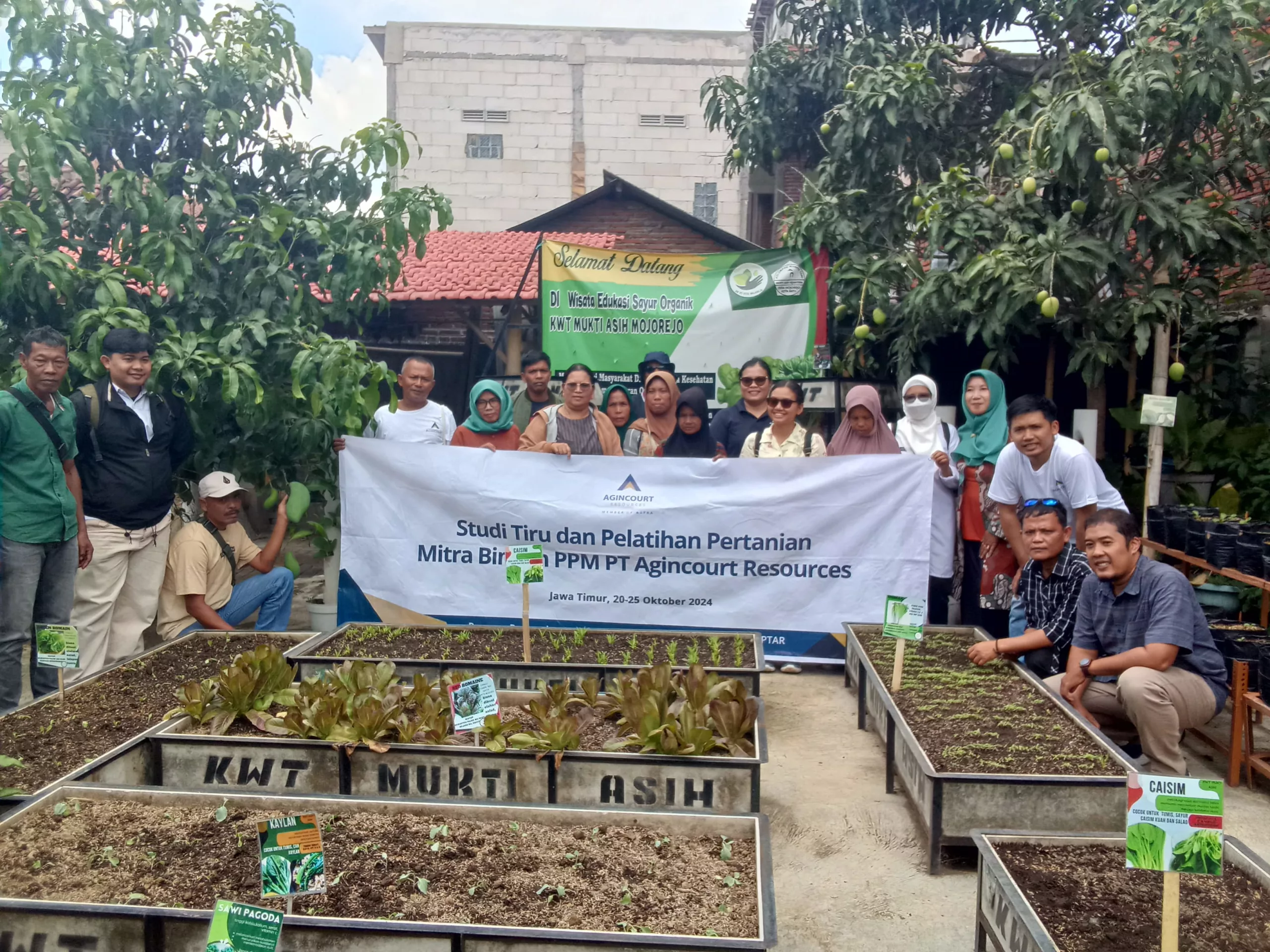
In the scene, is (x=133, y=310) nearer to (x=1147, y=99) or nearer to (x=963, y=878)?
(x=963, y=878)

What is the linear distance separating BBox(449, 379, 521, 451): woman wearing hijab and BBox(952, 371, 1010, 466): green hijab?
2629 mm

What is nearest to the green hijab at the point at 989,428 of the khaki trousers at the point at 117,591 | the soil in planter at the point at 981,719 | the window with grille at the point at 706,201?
the soil in planter at the point at 981,719

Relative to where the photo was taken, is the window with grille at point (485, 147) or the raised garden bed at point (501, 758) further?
the window with grille at point (485, 147)

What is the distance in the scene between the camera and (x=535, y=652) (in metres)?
5.00

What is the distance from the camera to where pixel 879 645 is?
201 inches

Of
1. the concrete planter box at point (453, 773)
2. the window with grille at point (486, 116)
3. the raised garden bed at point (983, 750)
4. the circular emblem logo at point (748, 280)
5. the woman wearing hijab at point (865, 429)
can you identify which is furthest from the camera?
the window with grille at point (486, 116)

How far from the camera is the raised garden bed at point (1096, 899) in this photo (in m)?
2.43

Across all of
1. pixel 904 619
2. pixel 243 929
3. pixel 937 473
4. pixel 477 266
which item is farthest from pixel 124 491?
pixel 477 266

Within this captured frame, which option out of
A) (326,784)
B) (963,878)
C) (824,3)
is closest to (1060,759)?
(963,878)

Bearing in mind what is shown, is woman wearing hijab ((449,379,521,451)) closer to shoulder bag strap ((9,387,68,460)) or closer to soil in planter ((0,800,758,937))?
shoulder bag strap ((9,387,68,460))

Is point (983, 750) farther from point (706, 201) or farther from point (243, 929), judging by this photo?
point (706, 201)

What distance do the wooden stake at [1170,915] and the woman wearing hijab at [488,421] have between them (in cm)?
450

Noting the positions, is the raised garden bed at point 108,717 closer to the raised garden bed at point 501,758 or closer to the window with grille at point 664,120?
the raised garden bed at point 501,758

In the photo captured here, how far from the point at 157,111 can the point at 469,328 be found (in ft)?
20.2
